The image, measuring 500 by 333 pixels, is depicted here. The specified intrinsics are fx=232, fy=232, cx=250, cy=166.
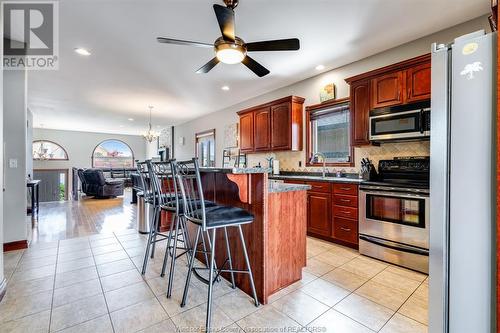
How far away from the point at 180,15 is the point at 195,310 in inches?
109

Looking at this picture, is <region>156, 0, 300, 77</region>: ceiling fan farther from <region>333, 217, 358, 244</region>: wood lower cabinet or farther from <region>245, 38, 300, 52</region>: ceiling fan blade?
<region>333, 217, 358, 244</region>: wood lower cabinet

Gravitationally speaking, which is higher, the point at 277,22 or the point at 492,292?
the point at 277,22

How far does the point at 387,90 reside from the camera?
2898 millimetres

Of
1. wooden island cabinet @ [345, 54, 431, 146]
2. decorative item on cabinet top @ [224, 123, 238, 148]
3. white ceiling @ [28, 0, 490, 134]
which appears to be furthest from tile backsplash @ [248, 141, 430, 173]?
white ceiling @ [28, 0, 490, 134]

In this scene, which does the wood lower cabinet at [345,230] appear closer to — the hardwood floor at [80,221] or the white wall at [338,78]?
the white wall at [338,78]

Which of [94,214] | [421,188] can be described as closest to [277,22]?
[421,188]

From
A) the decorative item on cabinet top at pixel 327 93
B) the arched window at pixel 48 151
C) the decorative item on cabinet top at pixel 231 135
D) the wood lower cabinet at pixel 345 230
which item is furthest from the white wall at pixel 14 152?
the arched window at pixel 48 151

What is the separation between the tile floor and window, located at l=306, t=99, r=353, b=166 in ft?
5.57

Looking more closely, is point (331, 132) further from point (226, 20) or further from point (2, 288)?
point (2, 288)

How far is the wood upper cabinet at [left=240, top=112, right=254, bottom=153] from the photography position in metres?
5.00

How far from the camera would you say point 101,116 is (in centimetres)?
729

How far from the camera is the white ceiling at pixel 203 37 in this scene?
230 cm

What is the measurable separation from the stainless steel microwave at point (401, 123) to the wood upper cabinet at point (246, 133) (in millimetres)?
2519

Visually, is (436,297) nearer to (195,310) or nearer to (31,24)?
(195,310)
